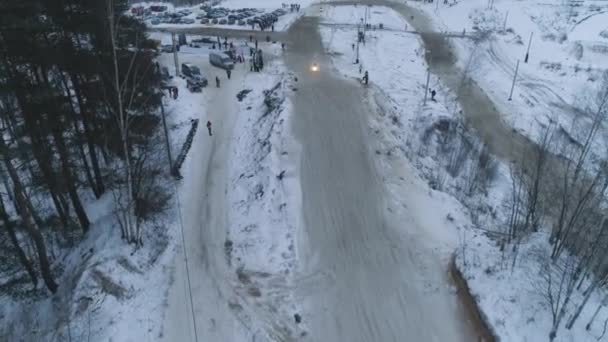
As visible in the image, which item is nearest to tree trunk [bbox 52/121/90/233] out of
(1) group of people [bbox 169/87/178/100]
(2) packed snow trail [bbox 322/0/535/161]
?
(1) group of people [bbox 169/87/178/100]

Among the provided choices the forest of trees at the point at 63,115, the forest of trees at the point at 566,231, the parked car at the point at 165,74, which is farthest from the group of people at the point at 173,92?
the forest of trees at the point at 566,231

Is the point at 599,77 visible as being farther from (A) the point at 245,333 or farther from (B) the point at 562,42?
(A) the point at 245,333

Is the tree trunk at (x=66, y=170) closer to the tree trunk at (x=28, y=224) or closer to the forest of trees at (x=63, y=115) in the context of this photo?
the forest of trees at (x=63, y=115)

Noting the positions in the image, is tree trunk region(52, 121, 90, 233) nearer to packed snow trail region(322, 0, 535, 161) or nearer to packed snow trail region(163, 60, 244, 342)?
packed snow trail region(163, 60, 244, 342)

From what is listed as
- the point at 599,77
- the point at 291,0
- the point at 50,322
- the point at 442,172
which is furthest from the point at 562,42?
the point at 50,322

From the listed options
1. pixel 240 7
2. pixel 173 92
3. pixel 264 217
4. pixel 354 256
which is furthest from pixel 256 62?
pixel 240 7

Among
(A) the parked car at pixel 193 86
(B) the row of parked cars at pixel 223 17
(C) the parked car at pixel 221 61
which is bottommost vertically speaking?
(A) the parked car at pixel 193 86

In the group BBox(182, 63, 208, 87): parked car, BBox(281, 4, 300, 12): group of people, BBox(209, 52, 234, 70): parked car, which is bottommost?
BBox(182, 63, 208, 87): parked car
